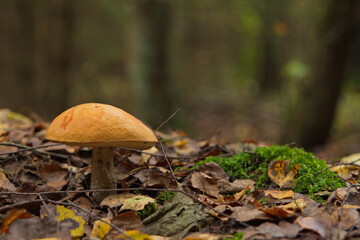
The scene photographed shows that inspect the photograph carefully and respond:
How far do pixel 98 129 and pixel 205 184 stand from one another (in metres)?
0.93

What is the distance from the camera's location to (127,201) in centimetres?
232

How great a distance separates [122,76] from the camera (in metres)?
23.6

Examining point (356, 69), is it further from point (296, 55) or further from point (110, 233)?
point (110, 233)

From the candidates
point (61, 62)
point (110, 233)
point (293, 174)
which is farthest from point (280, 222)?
point (61, 62)

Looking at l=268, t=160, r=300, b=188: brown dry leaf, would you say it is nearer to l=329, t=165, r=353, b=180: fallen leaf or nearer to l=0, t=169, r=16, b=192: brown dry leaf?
l=329, t=165, r=353, b=180: fallen leaf

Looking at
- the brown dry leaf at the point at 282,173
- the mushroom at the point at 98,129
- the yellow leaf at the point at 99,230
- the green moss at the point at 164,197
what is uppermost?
the mushroom at the point at 98,129

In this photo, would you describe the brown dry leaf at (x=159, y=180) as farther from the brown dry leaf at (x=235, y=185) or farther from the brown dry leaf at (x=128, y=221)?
the brown dry leaf at (x=128, y=221)

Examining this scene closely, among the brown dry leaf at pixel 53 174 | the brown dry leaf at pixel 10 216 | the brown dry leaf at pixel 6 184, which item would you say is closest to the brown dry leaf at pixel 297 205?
the brown dry leaf at pixel 10 216

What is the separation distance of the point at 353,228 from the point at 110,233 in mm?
1284

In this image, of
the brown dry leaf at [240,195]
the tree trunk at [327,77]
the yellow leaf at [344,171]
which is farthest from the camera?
the tree trunk at [327,77]

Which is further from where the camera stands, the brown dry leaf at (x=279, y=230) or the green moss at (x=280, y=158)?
the green moss at (x=280, y=158)

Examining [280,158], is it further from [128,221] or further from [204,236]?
[128,221]

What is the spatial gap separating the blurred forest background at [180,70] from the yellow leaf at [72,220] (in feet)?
5.95

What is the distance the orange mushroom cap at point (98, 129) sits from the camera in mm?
2086
